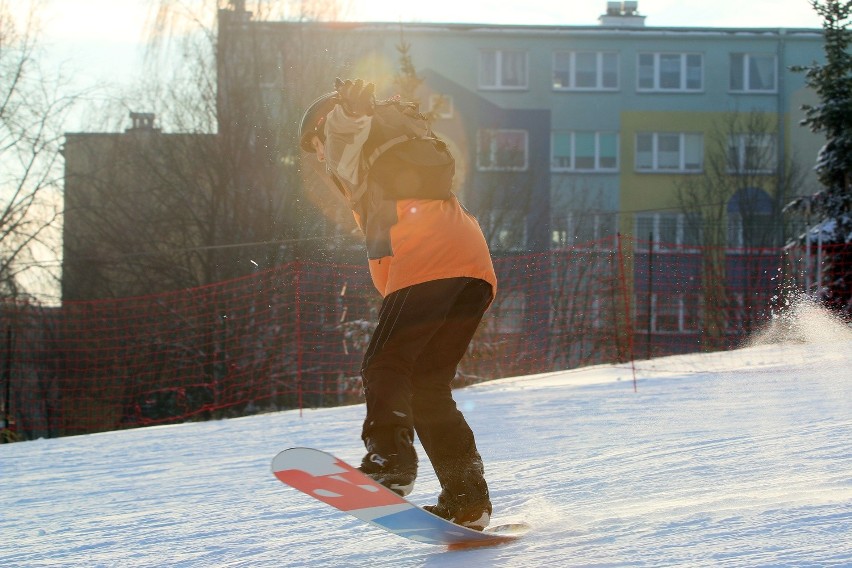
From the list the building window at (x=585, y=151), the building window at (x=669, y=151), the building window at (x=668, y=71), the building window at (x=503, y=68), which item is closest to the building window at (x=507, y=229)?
the building window at (x=585, y=151)

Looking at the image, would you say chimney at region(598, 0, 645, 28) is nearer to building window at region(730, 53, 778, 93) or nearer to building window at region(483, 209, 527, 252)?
building window at region(730, 53, 778, 93)

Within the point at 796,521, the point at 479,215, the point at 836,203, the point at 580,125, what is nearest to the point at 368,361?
the point at 796,521

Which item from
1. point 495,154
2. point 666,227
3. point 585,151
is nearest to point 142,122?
point 495,154

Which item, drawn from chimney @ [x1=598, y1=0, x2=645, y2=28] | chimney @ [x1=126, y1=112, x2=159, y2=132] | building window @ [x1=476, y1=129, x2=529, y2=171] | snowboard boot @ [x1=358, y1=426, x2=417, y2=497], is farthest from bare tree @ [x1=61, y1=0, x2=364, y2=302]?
chimney @ [x1=598, y1=0, x2=645, y2=28]

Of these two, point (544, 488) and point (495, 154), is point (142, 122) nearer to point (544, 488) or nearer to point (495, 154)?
point (495, 154)

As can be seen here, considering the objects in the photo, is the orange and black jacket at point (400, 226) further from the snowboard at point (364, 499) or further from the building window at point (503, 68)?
the building window at point (503, 68)

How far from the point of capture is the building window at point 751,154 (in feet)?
90.3

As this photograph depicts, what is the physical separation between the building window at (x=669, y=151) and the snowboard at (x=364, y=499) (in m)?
28.0

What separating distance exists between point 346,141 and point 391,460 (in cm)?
92

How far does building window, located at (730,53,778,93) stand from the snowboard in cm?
2954

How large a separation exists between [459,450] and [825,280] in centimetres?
1232

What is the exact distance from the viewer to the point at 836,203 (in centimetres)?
1546

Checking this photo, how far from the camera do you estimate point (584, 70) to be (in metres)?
29.7

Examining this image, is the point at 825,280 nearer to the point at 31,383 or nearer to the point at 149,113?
the point at 149,113
